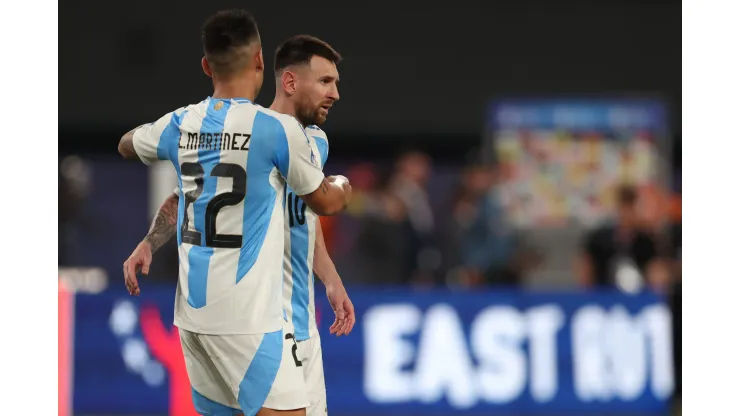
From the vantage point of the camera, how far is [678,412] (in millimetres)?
9695

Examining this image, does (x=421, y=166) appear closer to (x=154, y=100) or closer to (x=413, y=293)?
(x=413, y=293)

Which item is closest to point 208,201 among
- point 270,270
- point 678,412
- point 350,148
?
point 270,270

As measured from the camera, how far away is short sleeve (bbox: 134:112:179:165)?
4.30 metres

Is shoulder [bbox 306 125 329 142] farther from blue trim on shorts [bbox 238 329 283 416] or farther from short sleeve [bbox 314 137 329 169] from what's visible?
blue trim on shorts [bbox 238 329 283 416]

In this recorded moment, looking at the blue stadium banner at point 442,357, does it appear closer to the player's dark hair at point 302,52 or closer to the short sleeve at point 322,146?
the short sleeve at point 322,146

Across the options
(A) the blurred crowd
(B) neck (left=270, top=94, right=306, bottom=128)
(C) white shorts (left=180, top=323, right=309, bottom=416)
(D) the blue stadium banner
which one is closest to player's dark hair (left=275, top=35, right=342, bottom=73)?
(B) neck (left=270, top=94, right=306, bottom=128)

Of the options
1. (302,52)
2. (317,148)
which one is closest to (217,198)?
(317,148)

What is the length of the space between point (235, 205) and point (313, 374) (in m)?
0.88

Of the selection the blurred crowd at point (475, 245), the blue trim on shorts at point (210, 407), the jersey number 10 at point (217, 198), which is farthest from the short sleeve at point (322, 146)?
the blurred crowd at point (475, 245)

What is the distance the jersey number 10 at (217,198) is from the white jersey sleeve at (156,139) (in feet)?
0.44

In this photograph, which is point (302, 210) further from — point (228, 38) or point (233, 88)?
point (228, 38)

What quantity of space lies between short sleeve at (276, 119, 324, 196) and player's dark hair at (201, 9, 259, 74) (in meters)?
0.32

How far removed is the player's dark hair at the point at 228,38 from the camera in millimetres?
4180

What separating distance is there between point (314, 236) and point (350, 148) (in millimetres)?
10618
